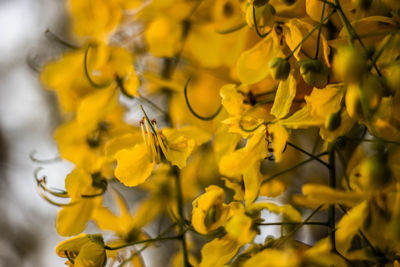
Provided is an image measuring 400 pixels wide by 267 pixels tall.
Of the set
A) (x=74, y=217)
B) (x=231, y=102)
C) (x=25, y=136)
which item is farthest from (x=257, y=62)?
(x=25, y=136)

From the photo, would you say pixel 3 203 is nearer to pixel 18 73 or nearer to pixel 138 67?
pixel 18 73

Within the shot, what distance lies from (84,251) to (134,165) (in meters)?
0.09

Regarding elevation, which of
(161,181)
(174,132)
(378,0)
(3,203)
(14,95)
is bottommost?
(3,203)

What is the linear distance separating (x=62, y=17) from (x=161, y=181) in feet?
3.09

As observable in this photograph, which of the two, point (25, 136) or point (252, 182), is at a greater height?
point (252, 182)

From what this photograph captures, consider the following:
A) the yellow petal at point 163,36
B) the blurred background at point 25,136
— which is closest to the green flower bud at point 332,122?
the yellow petal at point 163,36

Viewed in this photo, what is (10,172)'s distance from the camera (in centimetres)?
147

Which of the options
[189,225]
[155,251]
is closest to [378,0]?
[189,225]

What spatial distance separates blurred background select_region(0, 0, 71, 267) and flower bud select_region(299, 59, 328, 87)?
0.88 metres

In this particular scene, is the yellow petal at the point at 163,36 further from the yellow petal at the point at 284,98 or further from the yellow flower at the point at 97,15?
the yellow petal at the point at 284,98

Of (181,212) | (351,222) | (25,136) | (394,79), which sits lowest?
(25,136)

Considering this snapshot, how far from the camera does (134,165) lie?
52 centimetres

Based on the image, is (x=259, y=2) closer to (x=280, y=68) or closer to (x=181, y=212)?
(x=280, y=68)

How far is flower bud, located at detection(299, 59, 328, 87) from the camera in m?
0.45
